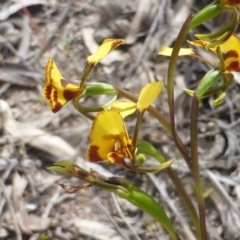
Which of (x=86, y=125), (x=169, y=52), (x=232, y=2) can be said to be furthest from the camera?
(x=86, y=125)

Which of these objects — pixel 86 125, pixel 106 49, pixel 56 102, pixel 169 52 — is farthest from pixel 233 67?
pixel 86 125

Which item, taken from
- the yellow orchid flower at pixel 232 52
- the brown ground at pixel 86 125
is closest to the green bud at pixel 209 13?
the yellow orchid flower at pixel 232 52

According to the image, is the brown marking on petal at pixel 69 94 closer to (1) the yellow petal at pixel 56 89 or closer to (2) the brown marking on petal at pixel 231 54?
(1) the yellow petal at pixel 56 89

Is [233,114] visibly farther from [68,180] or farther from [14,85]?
[14,85]

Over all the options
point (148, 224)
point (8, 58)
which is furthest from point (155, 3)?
point (148, 224)

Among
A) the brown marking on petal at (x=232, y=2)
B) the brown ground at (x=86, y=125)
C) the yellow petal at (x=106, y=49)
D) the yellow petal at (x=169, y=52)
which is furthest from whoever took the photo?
the brown ground at (x=86, y=125)

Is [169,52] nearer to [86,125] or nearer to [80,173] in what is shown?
[80,173]
